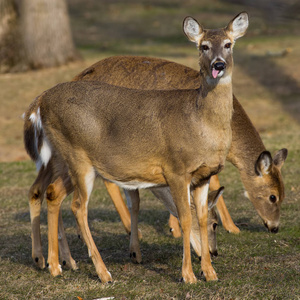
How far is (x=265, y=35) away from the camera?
21688 millimetres

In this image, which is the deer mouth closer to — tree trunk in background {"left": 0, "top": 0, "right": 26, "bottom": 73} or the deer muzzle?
the deer muzzle

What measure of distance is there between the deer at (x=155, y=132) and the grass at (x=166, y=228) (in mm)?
369

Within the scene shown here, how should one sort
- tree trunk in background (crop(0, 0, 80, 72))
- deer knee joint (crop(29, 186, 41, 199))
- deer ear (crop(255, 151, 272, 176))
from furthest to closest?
tree trunk in background (crop(0, 0, 80, 72)) < deer ear (crop(255, 151, 272, 176)) < deer knee joint (crop(29, 186, 41, 199))

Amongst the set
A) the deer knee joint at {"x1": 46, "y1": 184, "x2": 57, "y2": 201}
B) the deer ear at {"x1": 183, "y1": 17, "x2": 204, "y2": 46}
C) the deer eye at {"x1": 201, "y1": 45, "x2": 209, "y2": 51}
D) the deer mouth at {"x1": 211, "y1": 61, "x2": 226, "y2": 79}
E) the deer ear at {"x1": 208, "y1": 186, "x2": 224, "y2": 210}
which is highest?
the deer ear at {"x1": 183, "y1": 17, "x2": 204, "y2": 46}

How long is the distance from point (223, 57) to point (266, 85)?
38.4 ft

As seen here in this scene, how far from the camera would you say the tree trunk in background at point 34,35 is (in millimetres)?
17203

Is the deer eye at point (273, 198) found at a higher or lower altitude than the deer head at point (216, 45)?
lower

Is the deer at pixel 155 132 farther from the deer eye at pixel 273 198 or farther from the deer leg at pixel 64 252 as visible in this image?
the deer eye at pixel 273 198

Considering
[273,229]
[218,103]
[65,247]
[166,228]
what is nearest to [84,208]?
[65,247]

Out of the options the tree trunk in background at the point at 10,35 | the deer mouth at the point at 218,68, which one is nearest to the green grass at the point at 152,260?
the deer mouth at the point at 218,68

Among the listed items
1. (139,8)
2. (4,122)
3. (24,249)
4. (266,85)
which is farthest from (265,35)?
(24,249)

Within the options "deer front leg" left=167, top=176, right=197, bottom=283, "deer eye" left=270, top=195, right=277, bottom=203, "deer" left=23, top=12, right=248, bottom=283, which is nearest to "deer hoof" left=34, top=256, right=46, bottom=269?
"deer" left=23, top=12, right=248, bottom=283

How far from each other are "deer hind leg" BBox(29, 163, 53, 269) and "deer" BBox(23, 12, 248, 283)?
0.28 meters

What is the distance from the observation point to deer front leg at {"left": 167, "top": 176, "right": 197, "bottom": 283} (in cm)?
548
